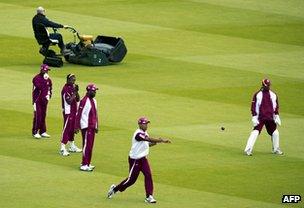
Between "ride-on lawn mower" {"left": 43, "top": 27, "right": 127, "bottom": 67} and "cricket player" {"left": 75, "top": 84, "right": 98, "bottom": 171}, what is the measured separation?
13.9m

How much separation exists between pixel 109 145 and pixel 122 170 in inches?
111

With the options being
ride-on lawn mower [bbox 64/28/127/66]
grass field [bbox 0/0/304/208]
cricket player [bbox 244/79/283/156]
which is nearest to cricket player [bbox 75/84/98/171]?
grass field [bbox 0/0/304/208]

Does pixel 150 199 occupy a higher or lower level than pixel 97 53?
lower

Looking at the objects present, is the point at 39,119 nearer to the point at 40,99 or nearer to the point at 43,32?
the point at 40,99

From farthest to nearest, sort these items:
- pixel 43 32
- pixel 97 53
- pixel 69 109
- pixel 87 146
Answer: pixel 97 53 < pixel 43 32 < pixel 69 109 < pixel 87 146

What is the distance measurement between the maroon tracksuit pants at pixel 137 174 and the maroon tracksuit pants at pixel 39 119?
682 centimetres

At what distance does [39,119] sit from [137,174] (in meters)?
7.04

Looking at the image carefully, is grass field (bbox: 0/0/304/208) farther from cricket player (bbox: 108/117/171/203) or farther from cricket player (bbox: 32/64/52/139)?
cricket player (bbox: 32/64/52/139)

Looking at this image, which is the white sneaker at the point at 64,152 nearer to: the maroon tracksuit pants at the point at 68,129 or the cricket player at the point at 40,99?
the maroon tracksuit pants at the point at 68,129

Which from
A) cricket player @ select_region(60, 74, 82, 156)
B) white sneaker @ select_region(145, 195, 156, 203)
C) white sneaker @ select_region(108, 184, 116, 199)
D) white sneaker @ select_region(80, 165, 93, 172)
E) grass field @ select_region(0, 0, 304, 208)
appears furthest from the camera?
cricket player @ select_region(60, 74, 82, 156)

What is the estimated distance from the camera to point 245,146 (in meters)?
35.1

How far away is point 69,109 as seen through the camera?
33781 mm

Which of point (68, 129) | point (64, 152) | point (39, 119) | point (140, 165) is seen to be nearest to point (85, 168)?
point (64, 152)

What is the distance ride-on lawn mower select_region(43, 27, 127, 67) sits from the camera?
4581 cm
